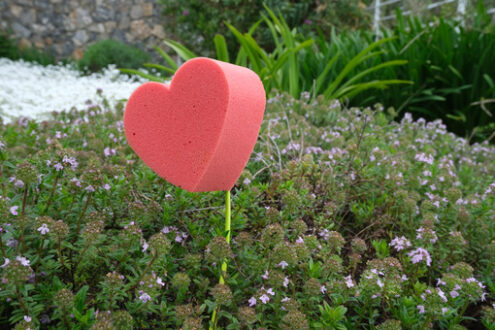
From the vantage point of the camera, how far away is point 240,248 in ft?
3.82

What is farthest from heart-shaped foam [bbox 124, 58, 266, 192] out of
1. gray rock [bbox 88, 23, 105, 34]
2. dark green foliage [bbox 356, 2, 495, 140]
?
gray rock [bbox 88, 23, 105, 34]

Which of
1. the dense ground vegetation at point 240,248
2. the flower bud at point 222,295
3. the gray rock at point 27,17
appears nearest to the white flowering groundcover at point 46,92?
the dense ground vegetation at point 240,248

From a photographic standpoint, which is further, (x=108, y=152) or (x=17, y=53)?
(x=17, y=53)

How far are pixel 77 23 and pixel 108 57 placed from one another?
266 cm

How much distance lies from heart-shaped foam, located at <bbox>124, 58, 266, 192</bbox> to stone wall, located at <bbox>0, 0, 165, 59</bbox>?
10007mm

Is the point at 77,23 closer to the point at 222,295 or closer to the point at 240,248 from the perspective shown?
the point at 240,248

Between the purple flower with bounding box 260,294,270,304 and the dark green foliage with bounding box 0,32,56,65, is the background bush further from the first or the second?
the purple flower with bounding box 260,294,270,304

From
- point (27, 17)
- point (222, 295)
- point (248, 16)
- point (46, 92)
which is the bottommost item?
point (27, 17)

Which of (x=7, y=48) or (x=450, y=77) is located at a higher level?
(x=450, y=77)

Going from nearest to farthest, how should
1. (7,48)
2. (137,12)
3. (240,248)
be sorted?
(240,248) < (7,48) < (137,12)

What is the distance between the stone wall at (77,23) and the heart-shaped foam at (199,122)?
10007 millimetres

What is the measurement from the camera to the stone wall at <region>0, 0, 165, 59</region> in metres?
10.3

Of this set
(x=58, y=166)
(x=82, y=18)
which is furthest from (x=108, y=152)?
(x=82, y=18)

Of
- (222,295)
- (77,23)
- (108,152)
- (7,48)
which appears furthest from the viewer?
(77,23)
